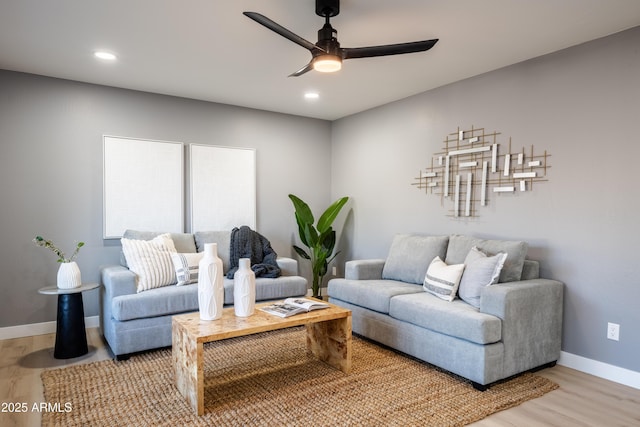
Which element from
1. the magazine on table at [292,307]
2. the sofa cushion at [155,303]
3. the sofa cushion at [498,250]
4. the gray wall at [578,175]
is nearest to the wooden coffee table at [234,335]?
the magazine on table at [292,307]

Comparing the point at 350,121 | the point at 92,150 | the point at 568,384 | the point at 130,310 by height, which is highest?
the point at 350,121

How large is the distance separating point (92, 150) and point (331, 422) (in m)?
3.39

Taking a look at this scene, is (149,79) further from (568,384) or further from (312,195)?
(568,384)

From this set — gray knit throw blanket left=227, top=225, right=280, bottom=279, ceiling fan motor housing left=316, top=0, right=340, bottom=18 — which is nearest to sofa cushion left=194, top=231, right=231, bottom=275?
gray knit throw blanket left=227, top=225, right=280, bottom=279

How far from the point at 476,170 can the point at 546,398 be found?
6.42 feet

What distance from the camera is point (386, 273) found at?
13.3 ft

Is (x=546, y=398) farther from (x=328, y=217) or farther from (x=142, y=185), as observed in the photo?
(x=142, y=185)

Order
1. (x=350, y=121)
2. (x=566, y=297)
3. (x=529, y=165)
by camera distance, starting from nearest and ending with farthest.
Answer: (x=566, y=297) < (x=529, y=165) < (x=350, y=121)

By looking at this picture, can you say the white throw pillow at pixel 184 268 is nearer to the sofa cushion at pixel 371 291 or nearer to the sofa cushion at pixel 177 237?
the sofa cushion at pixel 177 237

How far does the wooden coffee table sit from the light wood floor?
797mm

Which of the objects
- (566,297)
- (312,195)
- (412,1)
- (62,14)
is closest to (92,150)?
(62,14)

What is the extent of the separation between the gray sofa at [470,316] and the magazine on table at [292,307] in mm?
698

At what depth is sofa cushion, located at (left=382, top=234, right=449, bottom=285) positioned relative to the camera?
12.2 ft

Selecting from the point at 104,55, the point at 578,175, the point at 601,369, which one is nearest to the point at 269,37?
the point at 104,55
